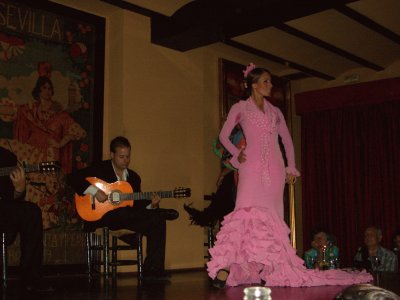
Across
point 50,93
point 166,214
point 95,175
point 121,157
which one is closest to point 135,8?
point 50,93

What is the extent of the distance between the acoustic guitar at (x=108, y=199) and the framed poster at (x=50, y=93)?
2.49 ft

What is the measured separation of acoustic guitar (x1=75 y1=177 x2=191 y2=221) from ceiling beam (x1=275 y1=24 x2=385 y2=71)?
9.48 ft

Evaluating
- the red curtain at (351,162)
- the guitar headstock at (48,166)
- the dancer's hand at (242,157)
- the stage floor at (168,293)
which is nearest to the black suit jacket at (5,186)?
the guitar headstock at (48,166)

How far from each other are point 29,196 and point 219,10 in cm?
255

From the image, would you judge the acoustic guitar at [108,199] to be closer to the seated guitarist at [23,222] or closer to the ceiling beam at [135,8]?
the seated guitarist at [23,222]

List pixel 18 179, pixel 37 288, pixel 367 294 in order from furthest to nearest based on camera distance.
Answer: pixel 18 179 < pixel 37 288 < pixel 367 294

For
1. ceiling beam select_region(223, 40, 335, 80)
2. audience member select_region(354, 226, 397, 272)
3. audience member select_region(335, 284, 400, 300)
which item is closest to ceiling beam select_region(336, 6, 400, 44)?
ceiling beam select_region(223, 40, 335, 80)

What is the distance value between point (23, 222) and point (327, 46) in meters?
4.87

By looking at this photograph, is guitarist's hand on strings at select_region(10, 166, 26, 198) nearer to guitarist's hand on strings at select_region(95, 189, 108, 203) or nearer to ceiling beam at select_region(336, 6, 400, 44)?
guitarist's hand on strings at select_region(95, 189, 108, 203)

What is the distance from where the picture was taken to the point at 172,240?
638 centimetres

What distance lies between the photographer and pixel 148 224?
449cm

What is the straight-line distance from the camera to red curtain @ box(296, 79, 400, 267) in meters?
7.69

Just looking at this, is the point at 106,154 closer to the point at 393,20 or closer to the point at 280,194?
the point at 280,194

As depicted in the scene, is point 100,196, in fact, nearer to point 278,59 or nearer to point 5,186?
point 5,186
